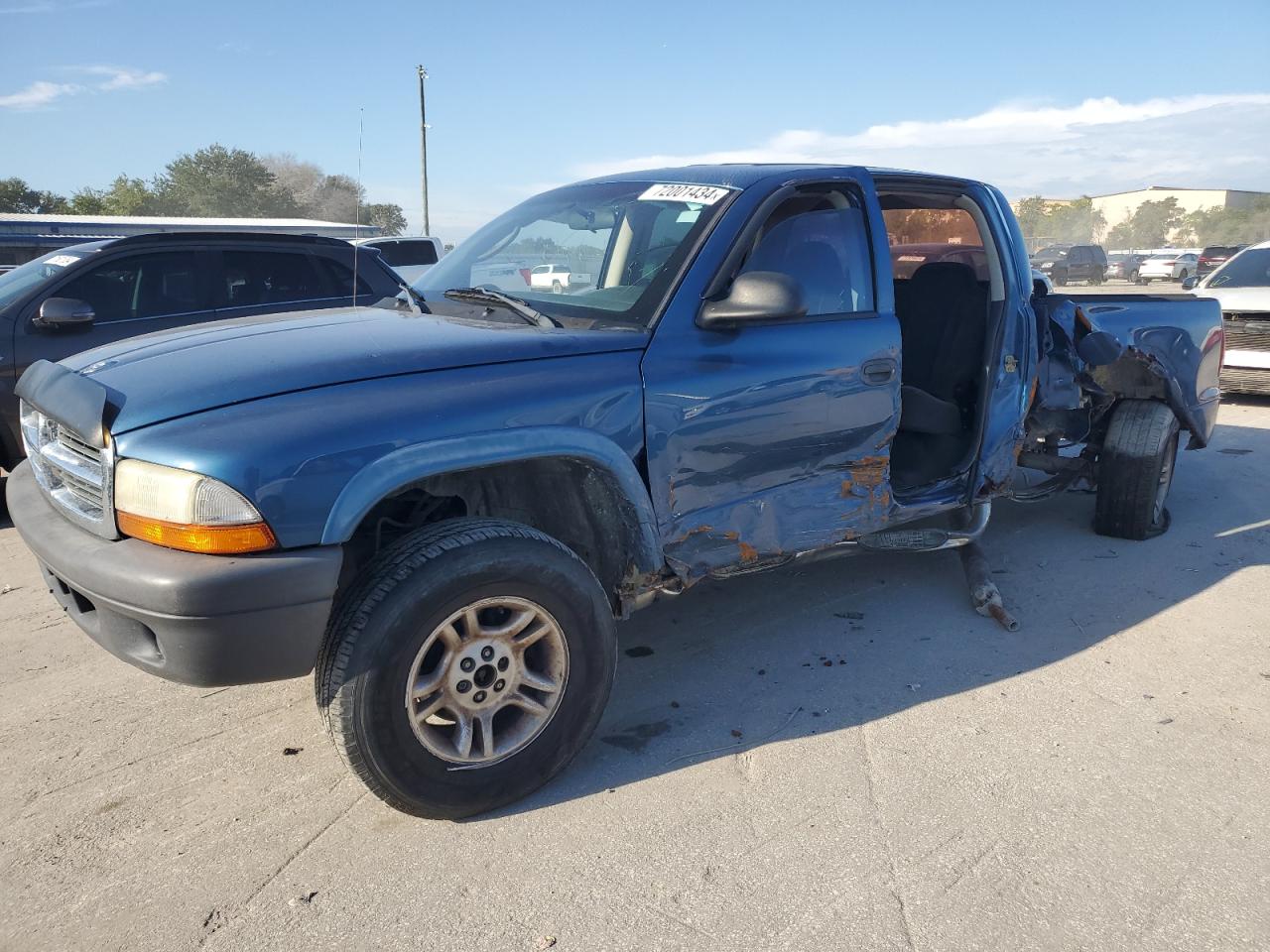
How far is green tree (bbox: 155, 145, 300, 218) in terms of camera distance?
35219 millimetres

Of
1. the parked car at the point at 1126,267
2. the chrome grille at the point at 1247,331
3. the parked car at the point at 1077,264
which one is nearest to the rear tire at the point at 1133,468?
the chrome grille at the point at 1247,331

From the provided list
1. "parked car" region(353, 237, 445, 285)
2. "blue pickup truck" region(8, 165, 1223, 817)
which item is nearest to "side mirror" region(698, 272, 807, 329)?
"blue pickup truck" region(8, 165, 1223, 817)

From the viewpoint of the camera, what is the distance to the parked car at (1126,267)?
129 feet

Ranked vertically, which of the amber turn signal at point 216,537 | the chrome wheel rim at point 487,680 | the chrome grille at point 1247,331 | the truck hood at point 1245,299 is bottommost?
the chrome wheel rim at point 487,680

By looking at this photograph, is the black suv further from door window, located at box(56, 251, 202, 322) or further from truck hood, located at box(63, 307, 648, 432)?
truck hood, located at box(63, 307, 648, 432)

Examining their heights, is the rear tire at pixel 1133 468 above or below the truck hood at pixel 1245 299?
below

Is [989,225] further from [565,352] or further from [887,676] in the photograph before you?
[565,352]

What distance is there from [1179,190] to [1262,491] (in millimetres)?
103782

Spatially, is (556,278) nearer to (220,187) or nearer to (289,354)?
(289,354)

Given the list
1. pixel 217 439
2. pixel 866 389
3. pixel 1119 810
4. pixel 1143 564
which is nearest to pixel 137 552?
pixel 217 439

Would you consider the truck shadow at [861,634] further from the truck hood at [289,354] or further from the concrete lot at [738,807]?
the truck hood at [289,354]

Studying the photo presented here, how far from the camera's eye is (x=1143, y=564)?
4.93 metres

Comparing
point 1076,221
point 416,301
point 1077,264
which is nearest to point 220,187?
point 1077,264

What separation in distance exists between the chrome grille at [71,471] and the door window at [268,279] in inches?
150
